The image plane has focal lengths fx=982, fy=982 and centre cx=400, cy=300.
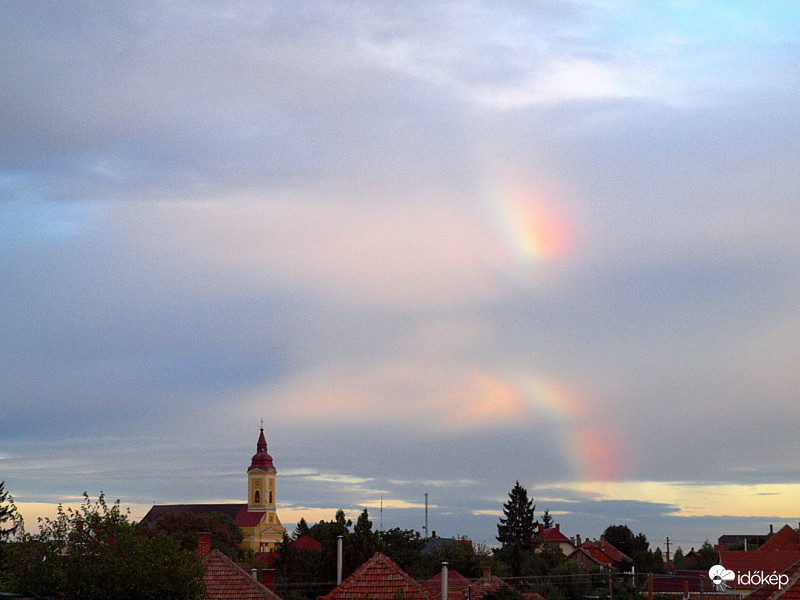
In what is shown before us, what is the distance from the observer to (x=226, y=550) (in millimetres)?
138250

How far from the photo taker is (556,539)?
151 metres

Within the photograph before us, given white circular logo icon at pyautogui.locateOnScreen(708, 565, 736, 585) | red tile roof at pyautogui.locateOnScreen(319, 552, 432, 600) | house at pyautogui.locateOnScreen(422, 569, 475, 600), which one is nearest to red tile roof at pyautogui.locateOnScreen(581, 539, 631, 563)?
white circular logo icon at pyautogui.locateOnScreen(708, 565, 736, 585)

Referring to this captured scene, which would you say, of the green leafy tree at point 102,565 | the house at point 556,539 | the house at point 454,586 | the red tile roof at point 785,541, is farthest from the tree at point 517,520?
the green leafy tree at point 102,565

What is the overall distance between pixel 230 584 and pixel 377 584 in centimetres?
633

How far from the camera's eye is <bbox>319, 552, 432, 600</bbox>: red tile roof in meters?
40.3

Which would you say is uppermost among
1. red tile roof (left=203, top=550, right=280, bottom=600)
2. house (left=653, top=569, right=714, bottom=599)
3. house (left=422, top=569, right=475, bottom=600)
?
red tile roof (left=203, top=550, right=280, bottom=600)

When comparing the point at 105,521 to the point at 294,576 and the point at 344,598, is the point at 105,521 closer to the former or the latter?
the point at 344,598

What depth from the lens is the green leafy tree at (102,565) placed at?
32.2 meters

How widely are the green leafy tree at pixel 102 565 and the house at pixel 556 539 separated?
106 meters

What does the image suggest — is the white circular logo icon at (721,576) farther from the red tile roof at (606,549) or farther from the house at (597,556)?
the red tile roof at (606,549)

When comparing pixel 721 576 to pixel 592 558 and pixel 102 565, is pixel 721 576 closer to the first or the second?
pixel 592 558

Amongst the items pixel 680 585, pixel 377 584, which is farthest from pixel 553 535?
pixel 377 584

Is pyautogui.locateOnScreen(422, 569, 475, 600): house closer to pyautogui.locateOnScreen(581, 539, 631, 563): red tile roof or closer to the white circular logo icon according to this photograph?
the white circular logo icon

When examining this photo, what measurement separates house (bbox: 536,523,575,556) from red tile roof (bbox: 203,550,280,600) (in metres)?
95.7
